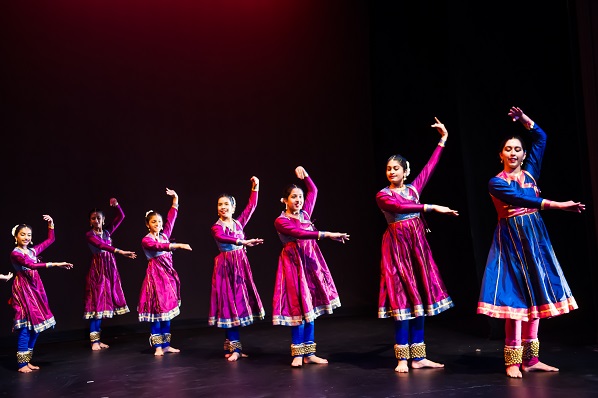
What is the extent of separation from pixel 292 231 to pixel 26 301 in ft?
6.77

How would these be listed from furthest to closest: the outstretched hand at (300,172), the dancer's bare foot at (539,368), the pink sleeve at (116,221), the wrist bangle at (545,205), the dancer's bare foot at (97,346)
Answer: the pink sleeve at (116,221), the dancer's bare foot at (97,346), the outstretched hand at (300,172), the dancer's bare foot at (539,368), the wrist bangle at (545,205)

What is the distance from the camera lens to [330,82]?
7105 mm

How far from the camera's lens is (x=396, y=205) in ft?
12.8

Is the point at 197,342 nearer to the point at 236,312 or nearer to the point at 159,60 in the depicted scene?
the point at 236,312

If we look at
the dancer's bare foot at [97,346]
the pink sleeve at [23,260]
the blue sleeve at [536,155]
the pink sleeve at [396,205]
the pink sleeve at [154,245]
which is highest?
the blue sleeve at [536,155]

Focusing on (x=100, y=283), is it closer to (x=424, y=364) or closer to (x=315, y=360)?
(x=315, y=360)

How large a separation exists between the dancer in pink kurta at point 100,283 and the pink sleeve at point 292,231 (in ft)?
6.32

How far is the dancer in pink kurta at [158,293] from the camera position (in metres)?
5.21

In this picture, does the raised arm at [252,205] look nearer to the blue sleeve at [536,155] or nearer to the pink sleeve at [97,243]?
the pink sleeve at [97,243]

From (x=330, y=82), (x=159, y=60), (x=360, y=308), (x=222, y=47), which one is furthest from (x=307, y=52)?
(x=360, y=308)

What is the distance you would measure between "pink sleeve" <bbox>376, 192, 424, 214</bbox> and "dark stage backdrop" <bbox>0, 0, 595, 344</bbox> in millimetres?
1831

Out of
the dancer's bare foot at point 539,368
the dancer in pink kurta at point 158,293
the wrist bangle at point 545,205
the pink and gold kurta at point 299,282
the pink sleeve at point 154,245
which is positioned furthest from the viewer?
the dancer in pink kurta at point 158,293

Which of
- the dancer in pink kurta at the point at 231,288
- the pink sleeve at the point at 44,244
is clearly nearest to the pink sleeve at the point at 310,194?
the dancer in pink kurta at the point at 231,288

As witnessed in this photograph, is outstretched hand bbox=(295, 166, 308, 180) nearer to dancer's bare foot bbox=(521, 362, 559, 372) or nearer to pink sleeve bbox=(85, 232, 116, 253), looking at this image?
dancer's bare foot bbox=(521, 362, 559, 372)
